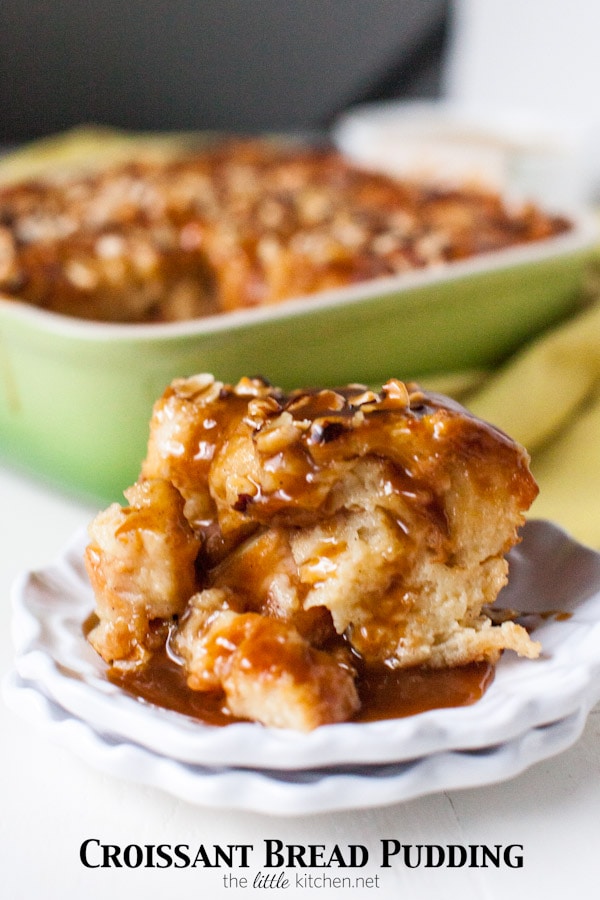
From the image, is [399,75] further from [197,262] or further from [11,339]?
[11,339]

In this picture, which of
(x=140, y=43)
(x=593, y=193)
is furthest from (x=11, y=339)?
(x=140, y=43)

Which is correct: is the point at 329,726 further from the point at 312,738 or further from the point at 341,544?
the point at 341,544

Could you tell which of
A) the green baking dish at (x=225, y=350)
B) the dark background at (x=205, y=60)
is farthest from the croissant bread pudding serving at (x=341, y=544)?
the dark background at (x=205, y=60)

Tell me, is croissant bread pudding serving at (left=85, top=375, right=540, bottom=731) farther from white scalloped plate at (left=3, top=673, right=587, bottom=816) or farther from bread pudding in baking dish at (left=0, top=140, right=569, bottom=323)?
bread pudding in baking dish at (left=0, top=140, right=569, bottom=323)

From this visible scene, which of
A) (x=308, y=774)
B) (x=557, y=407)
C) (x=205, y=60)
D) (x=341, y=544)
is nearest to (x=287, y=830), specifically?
(x=308, y=774)

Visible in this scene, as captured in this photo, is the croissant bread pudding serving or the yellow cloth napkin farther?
the yellow cloth napkin

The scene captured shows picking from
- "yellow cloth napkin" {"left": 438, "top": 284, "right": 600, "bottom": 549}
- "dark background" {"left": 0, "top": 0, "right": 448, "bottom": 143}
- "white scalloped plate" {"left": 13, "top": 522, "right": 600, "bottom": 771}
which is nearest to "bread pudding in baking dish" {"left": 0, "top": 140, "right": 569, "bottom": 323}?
"yellow cloth napkin" {"left": 438, "top": 284, "right": 600, "bottom": 549}
